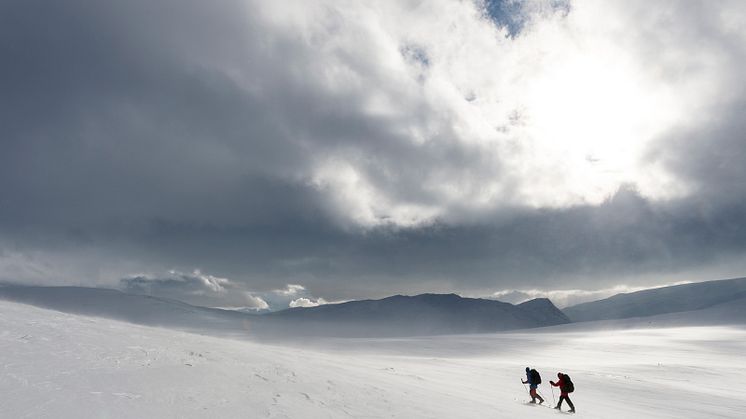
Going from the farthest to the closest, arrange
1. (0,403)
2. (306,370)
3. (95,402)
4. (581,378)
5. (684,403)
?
(581,378) → (684,403) → (306,370) → (95,402) → (0,403)

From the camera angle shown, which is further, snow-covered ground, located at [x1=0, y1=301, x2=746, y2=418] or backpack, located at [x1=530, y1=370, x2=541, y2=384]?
backpack, located at [x1=530, y1=370, x2=541, y2=384]

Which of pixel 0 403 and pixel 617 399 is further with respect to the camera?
pixel 617 399

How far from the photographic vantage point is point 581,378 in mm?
26422

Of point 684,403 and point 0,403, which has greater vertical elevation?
point 0,403

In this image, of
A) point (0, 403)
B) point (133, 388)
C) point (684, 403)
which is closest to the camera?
point (0, 403)

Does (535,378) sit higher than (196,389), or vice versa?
(196,389)

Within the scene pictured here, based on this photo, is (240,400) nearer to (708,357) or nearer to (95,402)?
(95,402)

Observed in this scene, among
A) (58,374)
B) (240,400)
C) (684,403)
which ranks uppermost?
(58,374)

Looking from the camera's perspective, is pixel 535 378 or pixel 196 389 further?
pixel 535 378

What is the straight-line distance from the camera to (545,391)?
845 inches

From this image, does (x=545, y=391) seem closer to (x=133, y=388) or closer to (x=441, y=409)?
(x=441, y=409)

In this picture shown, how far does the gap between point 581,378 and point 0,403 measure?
95.9 ft

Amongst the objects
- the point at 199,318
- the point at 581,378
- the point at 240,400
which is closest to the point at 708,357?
the point at 581,378

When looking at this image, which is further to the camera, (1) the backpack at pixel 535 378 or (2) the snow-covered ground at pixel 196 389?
(1) the backpack at pixel 535 378
